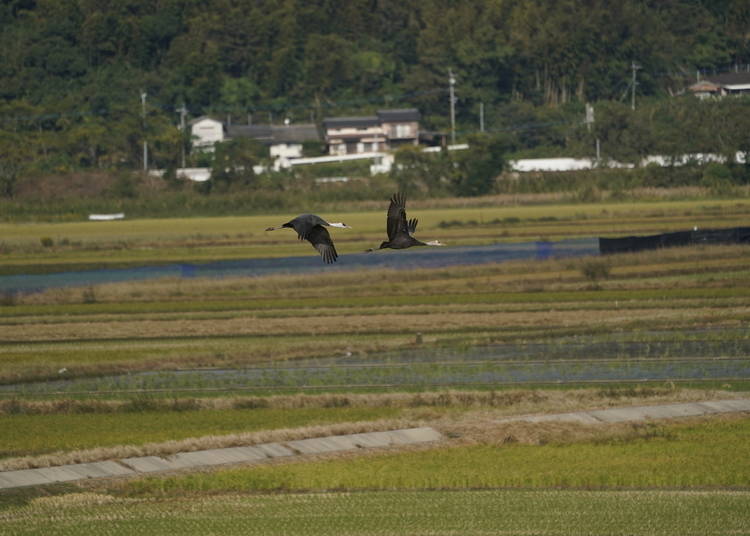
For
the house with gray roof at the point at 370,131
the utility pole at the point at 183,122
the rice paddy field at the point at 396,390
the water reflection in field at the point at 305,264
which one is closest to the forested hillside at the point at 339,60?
the utility pole at the point at 183,122

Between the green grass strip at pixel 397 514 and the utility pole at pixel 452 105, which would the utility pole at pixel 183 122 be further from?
the green grass strip at pixel 397 514

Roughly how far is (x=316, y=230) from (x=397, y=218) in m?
1.00

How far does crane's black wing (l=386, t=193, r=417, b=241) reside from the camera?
54.9 feet

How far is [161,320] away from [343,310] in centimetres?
642

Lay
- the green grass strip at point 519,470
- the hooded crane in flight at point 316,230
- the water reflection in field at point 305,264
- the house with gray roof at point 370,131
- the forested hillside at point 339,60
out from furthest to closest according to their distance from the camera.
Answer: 1. the forested hillside at point 339,60
2. the house with gray roof at point 370,131
3. the water reflection in field at point 305,264
4. the green grass strip at point 519,470
5. the hooded crane in flight at point 316,230

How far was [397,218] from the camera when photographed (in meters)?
16.8

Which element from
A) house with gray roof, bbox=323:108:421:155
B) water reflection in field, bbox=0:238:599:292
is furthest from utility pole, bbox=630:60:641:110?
water reflection in field, bbox=0:238:599:292

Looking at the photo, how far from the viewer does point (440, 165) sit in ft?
327

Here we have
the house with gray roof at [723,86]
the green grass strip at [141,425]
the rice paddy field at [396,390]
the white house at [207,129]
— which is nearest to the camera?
the rice paddy field at [396,390]

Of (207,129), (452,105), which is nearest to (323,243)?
(207,129)

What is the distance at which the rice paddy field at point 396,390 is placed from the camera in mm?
23250

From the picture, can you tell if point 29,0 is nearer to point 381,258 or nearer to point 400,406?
point 381,258

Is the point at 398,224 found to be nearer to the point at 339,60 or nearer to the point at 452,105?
the point at 452,105

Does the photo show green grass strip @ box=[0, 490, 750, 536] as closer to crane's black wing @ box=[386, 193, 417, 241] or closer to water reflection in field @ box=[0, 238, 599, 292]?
crane's black wing @ box=[386, 193, 417, 241]
